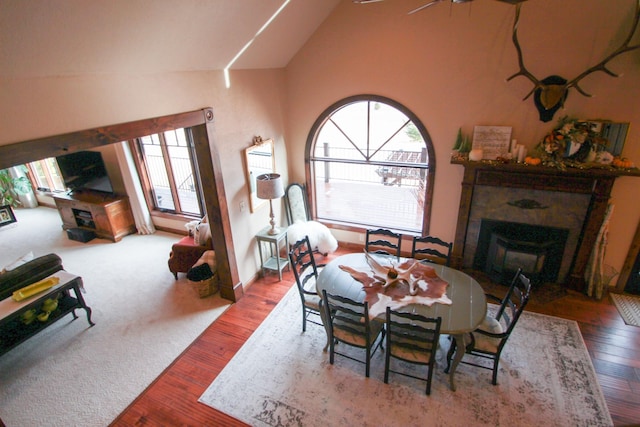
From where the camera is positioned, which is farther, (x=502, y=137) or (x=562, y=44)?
(x=502, y=137)

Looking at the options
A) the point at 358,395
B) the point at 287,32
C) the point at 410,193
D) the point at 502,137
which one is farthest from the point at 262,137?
the point at 358,395

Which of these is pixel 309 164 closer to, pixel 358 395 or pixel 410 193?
pixel 410 193

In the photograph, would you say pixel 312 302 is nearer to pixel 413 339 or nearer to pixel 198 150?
pixel 413 339

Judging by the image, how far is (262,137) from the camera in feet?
15.2

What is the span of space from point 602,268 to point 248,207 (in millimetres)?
4508

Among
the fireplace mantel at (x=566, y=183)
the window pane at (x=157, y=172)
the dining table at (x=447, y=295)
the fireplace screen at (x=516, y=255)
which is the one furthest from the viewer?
the window pane at (x=157, y=172)

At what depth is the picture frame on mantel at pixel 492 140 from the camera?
4.03 meters

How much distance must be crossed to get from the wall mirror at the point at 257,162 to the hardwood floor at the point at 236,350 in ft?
4.22

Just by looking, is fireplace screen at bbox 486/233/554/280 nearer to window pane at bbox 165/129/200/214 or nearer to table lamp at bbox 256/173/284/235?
table lamp at bbox 256/173/284/235

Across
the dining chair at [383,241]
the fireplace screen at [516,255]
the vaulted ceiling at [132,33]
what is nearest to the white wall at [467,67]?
the fireplace screen at [516,255]

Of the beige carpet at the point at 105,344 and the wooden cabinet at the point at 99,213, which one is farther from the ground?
the wooden cabinet at the point at 99,213

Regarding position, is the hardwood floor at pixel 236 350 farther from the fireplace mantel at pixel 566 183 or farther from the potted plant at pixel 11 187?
the potted plant at pixel 11 187

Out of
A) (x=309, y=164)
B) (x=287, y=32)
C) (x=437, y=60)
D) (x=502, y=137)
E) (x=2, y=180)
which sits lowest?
(x=2, y=180)

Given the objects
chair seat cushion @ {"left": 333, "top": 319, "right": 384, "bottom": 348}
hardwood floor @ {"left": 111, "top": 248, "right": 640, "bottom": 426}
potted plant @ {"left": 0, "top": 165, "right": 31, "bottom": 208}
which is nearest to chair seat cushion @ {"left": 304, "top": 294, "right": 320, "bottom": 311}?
chair seat cushion @ {"left": 333, "top": 319, "right": 384, "bottom": 348}
